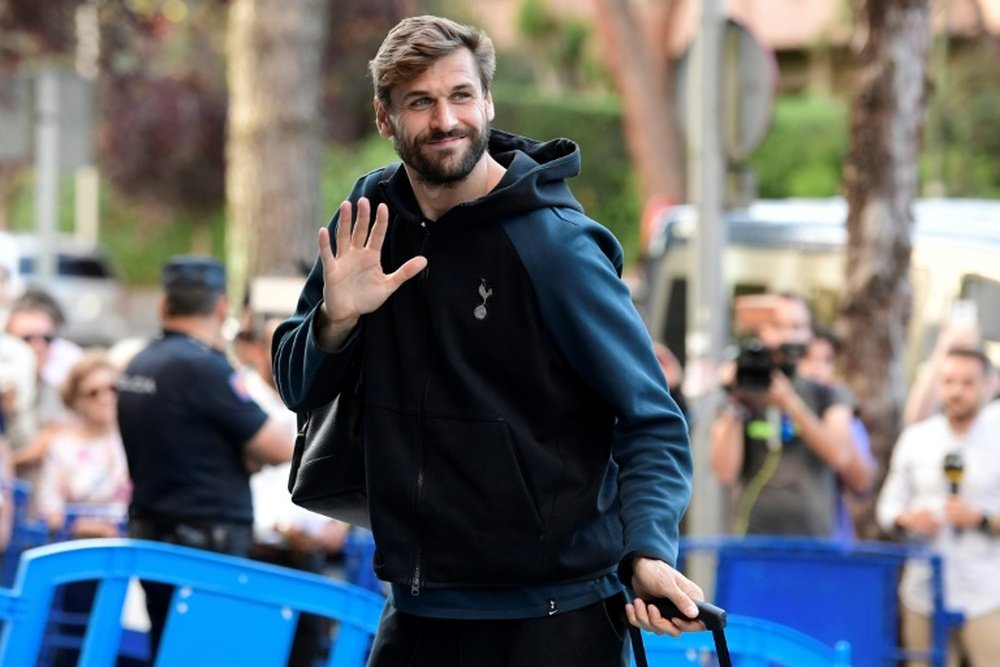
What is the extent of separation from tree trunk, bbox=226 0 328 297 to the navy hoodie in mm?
9388

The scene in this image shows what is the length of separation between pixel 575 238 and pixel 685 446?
433 millimetres

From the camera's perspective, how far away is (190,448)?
23.3 feet

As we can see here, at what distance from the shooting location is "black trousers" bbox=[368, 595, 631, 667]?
387 centimetres

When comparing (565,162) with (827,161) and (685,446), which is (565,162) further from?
(827,161)

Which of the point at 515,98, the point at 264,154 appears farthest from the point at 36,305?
the point at 515,98

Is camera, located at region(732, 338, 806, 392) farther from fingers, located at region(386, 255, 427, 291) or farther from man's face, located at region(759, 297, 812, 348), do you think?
fingers, located at region(386, 255, 427, 291)

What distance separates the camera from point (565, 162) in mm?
4023

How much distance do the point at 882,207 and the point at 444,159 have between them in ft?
24.8

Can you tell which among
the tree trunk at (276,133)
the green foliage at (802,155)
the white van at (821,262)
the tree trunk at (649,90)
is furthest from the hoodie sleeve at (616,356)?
the green foliage at (802,155)

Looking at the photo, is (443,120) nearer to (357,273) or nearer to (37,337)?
(357,273)

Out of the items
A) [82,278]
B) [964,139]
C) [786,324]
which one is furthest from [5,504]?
[964,139]

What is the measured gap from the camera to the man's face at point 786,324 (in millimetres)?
9117

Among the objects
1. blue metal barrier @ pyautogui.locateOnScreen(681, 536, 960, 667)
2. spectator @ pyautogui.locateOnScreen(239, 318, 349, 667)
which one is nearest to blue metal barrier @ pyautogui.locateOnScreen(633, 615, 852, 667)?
blue metal barrier @ pyautogui.locateOnScreen(681, 536, 960, 667)

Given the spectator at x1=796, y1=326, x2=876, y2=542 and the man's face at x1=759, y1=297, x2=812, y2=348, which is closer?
the spectator at x1=796, y1=326, x2=876, y2=542
